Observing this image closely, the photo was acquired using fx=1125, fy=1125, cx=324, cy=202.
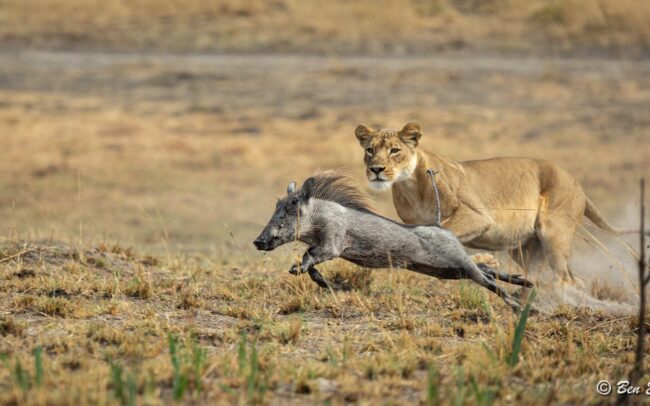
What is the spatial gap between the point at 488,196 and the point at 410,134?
2.84 ft

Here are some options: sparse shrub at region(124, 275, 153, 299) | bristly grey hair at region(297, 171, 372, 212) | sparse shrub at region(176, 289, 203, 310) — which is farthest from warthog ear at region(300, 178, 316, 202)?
sparse shrub at region(124, 275, 153, 299)

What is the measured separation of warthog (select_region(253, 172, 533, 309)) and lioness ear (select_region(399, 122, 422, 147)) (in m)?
0.87

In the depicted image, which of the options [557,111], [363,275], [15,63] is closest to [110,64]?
[15,63]

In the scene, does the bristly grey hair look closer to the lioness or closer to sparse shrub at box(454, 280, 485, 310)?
the lioness

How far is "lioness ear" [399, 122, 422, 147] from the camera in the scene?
291 inches

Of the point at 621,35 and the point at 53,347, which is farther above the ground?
the point at 621,35

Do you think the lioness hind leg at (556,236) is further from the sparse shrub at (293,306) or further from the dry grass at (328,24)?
the dry grass at (328,24)

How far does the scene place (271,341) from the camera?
19.2 feet

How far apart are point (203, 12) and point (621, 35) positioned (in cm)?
919

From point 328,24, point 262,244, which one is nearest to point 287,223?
point 262,244

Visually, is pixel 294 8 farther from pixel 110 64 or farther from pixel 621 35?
pixel 621 35

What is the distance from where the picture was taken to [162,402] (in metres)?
4.74

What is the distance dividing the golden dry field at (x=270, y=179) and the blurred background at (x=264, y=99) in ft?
0.20

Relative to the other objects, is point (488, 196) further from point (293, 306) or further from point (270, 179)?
point (270, 179)
